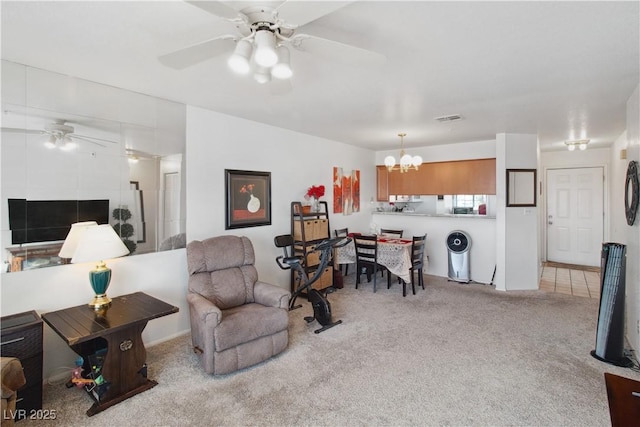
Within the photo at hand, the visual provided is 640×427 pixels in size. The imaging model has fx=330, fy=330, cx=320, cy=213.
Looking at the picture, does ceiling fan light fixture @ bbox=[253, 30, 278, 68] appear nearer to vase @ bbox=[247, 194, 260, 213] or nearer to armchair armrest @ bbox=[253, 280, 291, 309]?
armchair armrest @ bbox=[253, 280, 291, 309]

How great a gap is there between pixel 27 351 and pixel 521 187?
19.6 ft

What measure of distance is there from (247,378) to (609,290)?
3194 mm

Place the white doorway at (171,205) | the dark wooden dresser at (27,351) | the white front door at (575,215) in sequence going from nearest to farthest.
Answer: the dark wooden dresser at (27,351) < the white doorway at (171,205) < the white front door at (575,215)

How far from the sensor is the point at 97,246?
249 cm

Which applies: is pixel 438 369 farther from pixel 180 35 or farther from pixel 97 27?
pixel 97 27

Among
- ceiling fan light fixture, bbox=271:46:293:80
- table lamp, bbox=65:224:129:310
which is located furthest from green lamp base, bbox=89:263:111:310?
ceiling fan light fixture, bbox=271:46:293:80

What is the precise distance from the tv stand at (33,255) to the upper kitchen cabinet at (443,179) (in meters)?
5.41

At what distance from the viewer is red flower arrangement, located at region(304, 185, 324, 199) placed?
16.1ft

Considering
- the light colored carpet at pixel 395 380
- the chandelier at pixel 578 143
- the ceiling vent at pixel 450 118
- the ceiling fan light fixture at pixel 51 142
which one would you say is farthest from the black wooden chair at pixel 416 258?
the ceiling fan light fixture at pixel 51 142

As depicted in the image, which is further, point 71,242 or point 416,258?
point 416,258

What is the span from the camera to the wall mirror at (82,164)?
2.39 m

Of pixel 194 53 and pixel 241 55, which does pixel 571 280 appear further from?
pixel 194 53

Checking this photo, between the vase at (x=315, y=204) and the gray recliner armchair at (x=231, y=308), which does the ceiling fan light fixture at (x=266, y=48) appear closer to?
the gray recliner armchair at (x=231, y=308)

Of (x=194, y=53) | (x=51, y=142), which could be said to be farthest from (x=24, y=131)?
(x=194, y=53)
